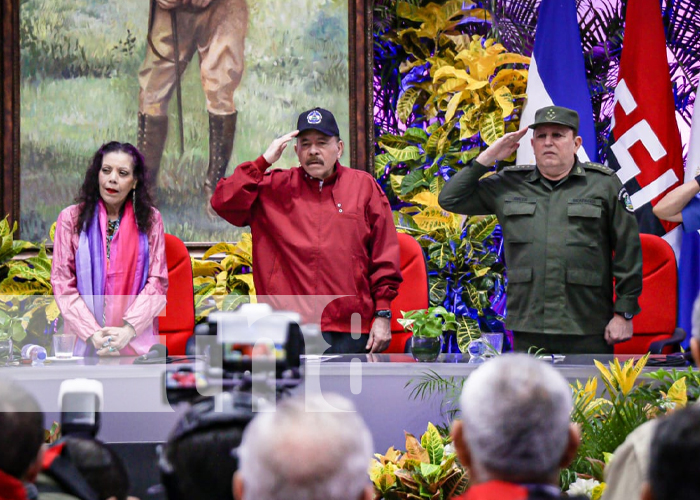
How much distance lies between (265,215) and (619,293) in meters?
1.47

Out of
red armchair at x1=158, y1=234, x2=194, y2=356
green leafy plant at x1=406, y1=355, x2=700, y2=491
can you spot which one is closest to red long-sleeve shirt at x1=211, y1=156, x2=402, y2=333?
red armchair at x1=158, y1=234, x2=194, y2=356

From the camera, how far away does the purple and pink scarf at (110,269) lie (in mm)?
3443

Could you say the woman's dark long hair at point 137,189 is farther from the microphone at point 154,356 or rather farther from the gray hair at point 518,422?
the gray hair at point 518,422

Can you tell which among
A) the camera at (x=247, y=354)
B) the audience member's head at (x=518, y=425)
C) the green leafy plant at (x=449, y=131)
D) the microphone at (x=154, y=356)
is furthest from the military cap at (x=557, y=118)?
the audience member's head at (x=518, y=425)

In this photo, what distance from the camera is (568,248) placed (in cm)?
355

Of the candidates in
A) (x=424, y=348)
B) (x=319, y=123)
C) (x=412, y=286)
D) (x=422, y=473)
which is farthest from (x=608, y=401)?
(x=412, y=286)

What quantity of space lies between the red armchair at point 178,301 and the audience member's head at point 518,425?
9.65 feet

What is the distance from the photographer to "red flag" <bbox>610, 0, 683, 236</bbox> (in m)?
5.14

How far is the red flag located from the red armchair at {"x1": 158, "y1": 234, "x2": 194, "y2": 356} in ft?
8.64

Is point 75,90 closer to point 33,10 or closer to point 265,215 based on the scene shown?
point 33,10

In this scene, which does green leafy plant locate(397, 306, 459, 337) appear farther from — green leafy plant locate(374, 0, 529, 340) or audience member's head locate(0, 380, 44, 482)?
audience member's head locate(0, 380, 44, 482)

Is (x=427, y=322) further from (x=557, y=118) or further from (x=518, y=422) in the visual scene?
(x=518, y=422)

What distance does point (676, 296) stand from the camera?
4.36 meters

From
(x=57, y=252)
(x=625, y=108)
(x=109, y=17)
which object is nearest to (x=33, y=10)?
(x=109, y=17)
